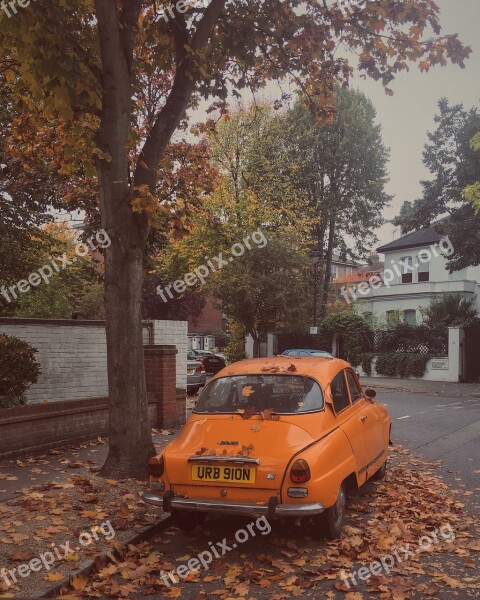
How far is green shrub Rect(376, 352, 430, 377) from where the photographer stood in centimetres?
2961

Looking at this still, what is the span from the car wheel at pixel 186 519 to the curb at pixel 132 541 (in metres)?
0.16

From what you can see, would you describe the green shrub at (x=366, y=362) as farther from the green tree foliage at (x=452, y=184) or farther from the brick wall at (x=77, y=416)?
the brick wall at (x=77, y=416)

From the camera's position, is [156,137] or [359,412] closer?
[359,412]

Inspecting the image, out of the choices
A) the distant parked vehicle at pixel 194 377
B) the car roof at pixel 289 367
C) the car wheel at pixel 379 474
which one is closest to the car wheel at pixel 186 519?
the car roof at pixel 289 367

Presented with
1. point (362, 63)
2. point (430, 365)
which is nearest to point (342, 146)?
point (430, 365)

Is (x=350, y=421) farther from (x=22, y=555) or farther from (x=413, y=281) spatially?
(x=413, y=281)

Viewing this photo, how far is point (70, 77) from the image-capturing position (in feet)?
23.0

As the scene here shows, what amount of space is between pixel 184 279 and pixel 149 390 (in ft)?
84.3

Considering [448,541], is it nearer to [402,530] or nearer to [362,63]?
[402,530]

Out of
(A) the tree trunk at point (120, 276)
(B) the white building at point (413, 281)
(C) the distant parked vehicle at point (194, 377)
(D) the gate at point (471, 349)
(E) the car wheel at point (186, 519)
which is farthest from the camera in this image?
(B) the white building at point (413, 281)

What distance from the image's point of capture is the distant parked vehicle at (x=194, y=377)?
822 inches

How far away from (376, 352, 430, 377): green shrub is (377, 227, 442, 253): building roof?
15286 millimetres
